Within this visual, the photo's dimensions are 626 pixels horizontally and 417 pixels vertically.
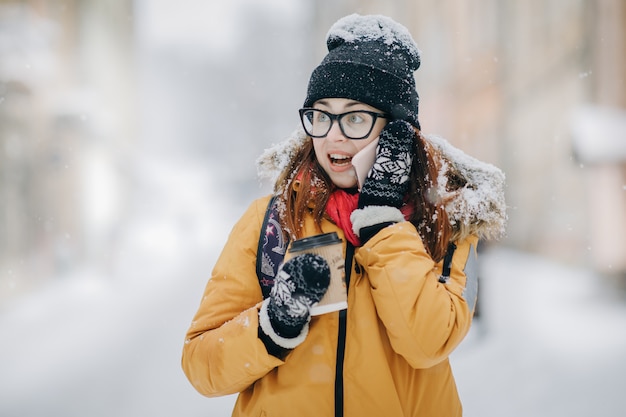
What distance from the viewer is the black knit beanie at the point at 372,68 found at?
6.15 feet

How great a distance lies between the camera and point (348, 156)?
1.83 m

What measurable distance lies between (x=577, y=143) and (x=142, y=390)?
331 inches

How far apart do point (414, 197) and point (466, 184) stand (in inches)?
8.1

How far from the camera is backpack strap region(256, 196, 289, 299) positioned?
1.70 meters

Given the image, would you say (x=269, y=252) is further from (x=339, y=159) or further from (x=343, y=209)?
(x=339, y=159)

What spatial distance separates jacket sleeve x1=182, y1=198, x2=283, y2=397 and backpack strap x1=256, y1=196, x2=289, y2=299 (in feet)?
0.09

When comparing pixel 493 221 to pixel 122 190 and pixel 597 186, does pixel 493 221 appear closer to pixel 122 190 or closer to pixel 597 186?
pixel 597 186

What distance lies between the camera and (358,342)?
1614mm

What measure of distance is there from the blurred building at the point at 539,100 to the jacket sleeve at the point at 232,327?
29.4 ft

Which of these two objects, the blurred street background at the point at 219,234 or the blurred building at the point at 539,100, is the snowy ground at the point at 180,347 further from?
the blurred building at the point at 539,100

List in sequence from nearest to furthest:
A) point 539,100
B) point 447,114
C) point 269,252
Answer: point 269,252 → point 539,100 → point 447,114

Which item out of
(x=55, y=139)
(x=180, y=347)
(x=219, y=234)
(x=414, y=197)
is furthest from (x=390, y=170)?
(x=219, y=234)

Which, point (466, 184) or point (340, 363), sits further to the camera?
point (466, 184)

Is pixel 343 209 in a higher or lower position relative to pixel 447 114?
lower
